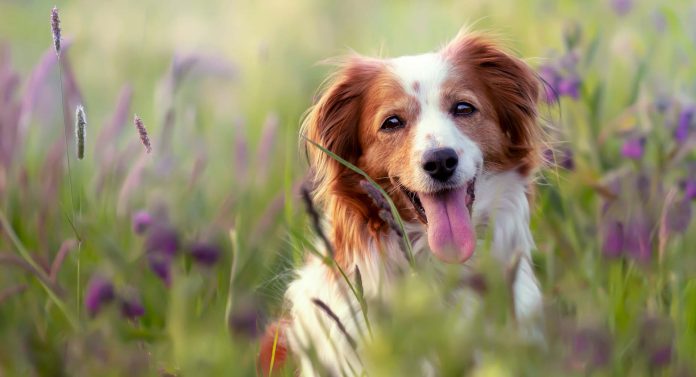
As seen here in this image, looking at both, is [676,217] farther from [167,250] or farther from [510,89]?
[167,250]

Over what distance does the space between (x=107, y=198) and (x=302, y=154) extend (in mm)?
702

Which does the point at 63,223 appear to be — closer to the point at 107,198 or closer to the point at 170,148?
the point at 107,198

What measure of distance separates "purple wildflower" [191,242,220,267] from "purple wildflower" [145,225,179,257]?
0.05m

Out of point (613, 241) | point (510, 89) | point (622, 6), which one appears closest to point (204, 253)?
point (613, 241)

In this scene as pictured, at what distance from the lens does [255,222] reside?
346 centimetres

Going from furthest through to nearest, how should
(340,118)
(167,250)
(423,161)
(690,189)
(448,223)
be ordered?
1. (690,189)
2. (340,118)
3. (448,223)
4. (423,161)
5. (167,250)

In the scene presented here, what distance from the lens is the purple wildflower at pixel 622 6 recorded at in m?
6.39

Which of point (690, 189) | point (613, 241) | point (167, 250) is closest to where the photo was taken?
point (167, 250)

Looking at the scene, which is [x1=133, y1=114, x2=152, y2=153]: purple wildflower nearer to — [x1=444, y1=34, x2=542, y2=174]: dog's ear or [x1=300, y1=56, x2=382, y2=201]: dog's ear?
[x1=300, y1=56, x2=382, y2=201]: dog's ear

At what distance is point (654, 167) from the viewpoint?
3.71 m

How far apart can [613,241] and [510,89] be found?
84 cm

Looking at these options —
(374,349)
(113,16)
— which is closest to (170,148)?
(374,349)

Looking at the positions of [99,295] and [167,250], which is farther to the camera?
[167,250]

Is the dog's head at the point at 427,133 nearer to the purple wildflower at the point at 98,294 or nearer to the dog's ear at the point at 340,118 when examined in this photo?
the dog's ear at the point at 340,118
